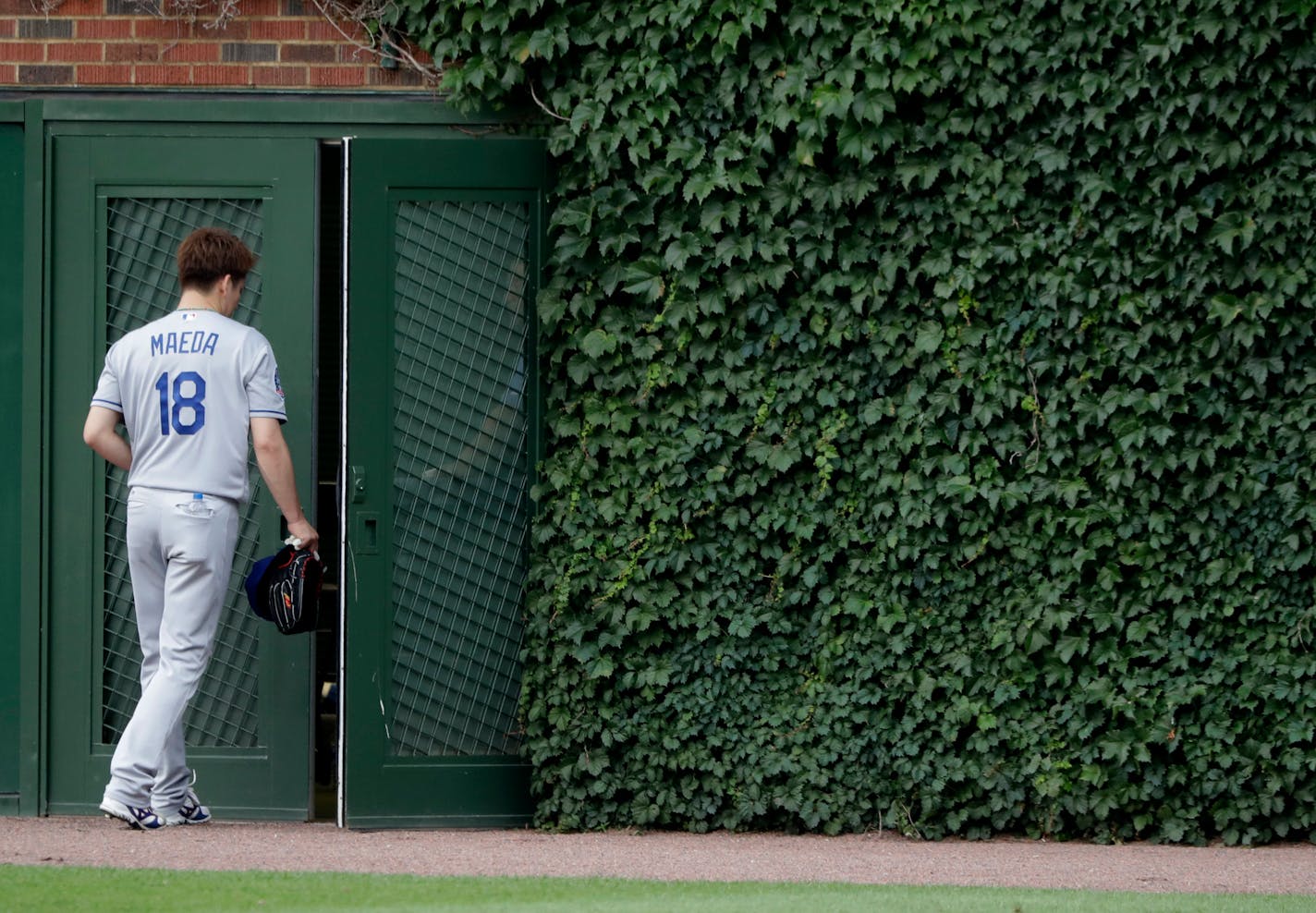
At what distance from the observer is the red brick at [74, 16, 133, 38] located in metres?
6.71

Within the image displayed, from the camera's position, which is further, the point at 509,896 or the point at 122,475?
the point at 122,475

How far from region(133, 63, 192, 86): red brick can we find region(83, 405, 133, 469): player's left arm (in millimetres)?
1518

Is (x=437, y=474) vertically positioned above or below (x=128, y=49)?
below

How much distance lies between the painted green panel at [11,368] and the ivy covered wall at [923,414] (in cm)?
180

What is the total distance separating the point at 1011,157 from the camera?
629 centimetres

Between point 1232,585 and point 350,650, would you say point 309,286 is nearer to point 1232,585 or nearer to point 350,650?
point 350,650

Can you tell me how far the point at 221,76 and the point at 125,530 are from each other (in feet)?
6.29

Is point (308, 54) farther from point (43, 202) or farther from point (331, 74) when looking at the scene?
point (43, 202)

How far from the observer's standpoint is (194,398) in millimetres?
5906

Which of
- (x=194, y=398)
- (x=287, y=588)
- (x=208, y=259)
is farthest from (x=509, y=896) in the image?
(x=208, y=259)

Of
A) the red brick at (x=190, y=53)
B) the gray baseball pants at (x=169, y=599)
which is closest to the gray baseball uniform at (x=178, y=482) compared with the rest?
the gray baseball pants at (x=169, y=599)

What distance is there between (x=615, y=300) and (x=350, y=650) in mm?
1743

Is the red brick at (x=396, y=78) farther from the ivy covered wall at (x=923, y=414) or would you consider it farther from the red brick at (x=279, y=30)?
the red brick at (x=279, y=30)

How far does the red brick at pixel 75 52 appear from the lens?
670cm
